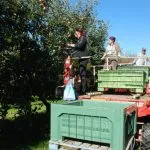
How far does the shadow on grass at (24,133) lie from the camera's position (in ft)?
29.6

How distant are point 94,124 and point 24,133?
391cm

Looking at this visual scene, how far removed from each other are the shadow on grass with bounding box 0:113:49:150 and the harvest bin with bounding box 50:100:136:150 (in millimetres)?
1867

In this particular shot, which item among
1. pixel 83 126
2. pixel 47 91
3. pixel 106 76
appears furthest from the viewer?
pixel 47 91

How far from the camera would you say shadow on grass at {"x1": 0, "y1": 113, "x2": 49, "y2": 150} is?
9023 mm

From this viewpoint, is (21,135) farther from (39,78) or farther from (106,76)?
(106,76)

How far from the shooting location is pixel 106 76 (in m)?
9.81

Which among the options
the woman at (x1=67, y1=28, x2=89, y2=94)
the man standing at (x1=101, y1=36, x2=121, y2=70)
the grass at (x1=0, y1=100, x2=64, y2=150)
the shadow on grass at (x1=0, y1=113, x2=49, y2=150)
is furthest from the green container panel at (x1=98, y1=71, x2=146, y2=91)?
the man standing at (x1=101, y1=36, x2=121, y2=70)

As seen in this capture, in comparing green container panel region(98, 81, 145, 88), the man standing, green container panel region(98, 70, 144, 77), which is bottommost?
green container panel region(98, 81, 145, 88)

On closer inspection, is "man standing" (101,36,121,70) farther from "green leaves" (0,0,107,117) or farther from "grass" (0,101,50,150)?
"grass" (0,101,50,150)

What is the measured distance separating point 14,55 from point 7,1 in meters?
1.29

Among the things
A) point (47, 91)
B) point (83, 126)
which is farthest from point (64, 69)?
point (83, 126)

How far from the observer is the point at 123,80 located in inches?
377

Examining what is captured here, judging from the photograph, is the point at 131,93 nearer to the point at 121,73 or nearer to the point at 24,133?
the point at 121,73

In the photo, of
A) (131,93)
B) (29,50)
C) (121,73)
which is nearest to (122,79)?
(121,73)
